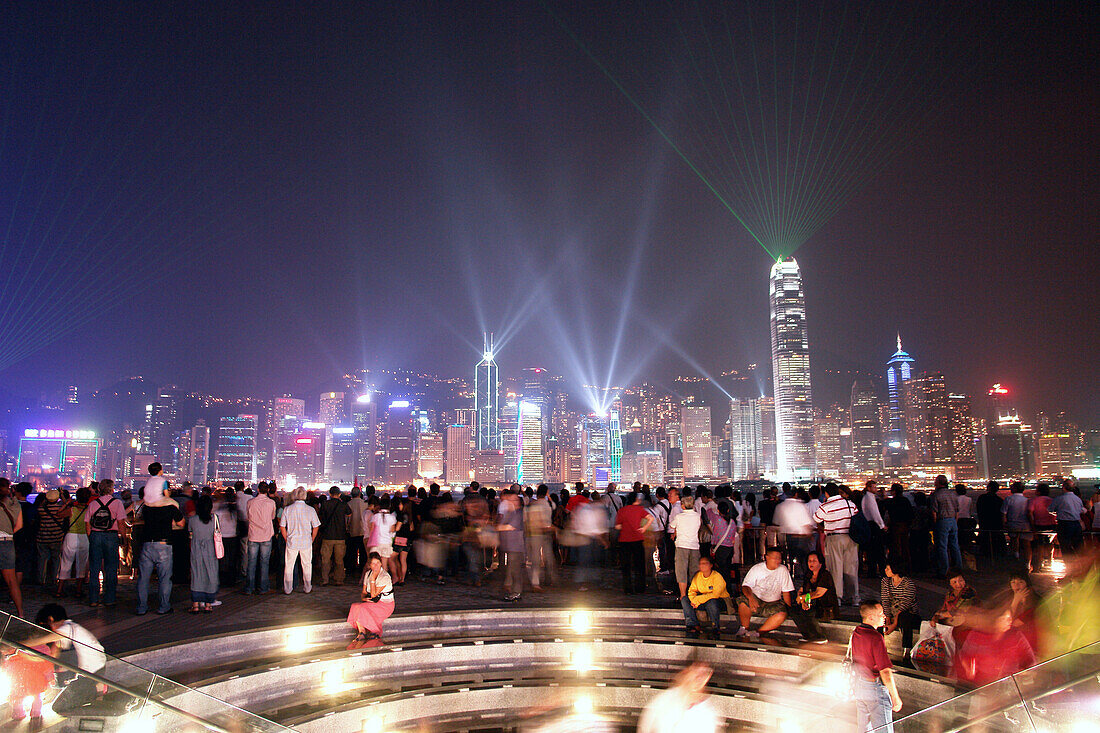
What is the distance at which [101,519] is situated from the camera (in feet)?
30.8

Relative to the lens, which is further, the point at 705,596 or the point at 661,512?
the point at 661,512

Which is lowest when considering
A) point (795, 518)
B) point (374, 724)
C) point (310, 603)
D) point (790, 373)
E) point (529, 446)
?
point (374, 724)

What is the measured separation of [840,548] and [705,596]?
2629mm

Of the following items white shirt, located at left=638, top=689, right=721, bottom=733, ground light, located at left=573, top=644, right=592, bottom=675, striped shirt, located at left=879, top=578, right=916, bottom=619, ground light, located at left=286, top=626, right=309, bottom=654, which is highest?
striped shirt, located at left=879, top=578, right=916, bottom=619

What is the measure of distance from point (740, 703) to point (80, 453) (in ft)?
490

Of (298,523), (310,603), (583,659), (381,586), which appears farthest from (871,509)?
(298,523)

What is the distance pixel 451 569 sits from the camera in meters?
12.8

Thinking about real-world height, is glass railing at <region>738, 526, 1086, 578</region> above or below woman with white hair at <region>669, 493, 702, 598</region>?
below

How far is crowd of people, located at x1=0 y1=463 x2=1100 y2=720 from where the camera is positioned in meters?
7.93

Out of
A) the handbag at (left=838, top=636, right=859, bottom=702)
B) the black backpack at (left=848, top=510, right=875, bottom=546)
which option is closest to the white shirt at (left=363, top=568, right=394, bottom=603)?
the handbag at (left=838, top=636, right=859, bottom=702)

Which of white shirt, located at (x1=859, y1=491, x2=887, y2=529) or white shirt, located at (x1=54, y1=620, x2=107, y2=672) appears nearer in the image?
white shirt, located at (x1=54, y1=620, x2=107, y2=672)

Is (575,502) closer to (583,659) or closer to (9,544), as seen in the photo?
(583,659)

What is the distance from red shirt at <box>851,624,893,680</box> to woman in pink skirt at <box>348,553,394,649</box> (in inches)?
218

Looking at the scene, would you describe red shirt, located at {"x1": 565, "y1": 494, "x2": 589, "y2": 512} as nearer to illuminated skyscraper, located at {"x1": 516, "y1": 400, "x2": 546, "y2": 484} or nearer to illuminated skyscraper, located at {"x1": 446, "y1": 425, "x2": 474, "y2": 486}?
illuminated skyscraper, located at {"x1": 446, "y1": 425, "x2": 474, "y2": 486}
